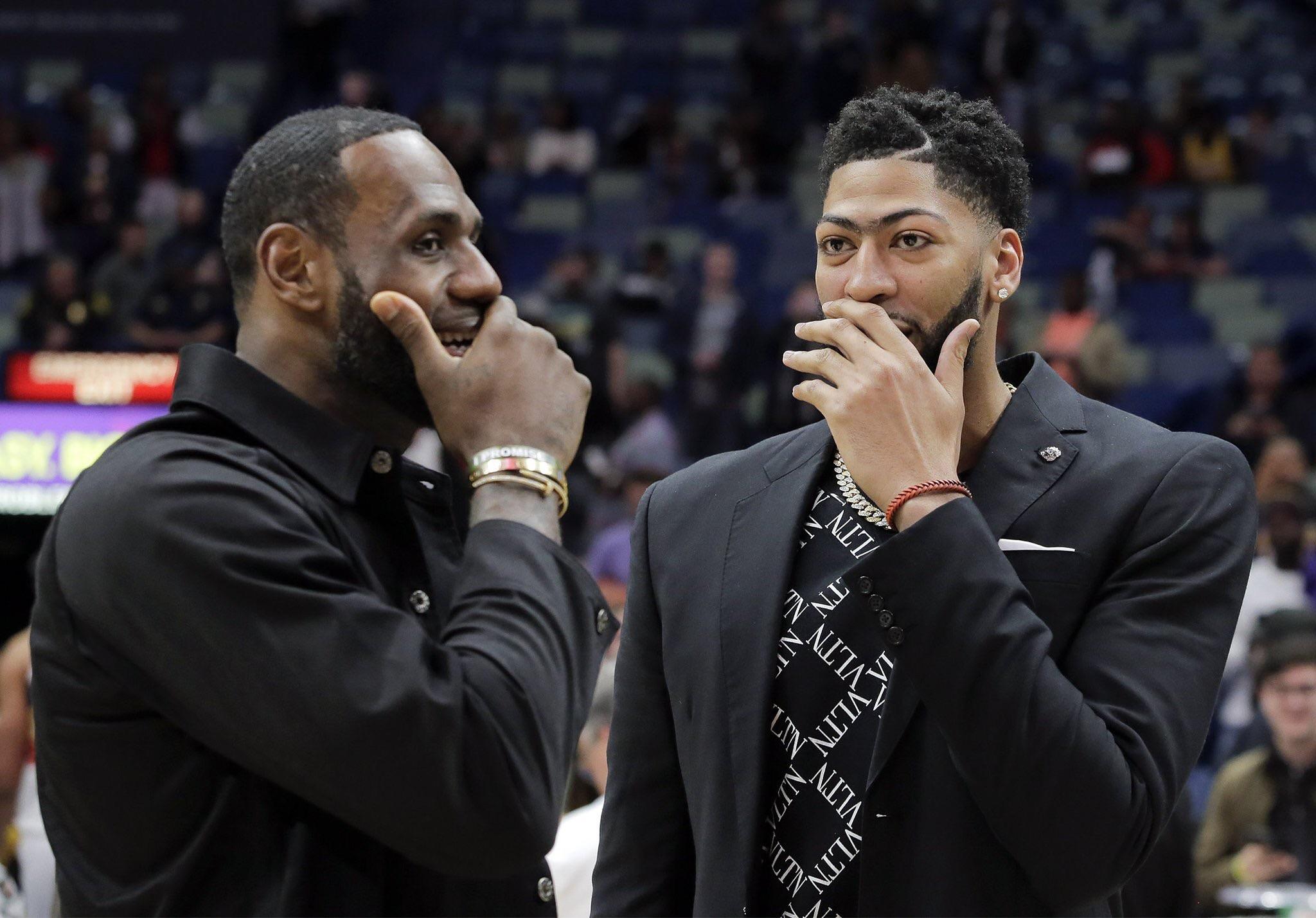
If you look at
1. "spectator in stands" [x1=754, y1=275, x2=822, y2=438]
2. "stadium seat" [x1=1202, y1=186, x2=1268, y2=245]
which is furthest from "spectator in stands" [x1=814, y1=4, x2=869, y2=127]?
"spectator in stands" [x1=754, y1=275, x2=822, y2=438]

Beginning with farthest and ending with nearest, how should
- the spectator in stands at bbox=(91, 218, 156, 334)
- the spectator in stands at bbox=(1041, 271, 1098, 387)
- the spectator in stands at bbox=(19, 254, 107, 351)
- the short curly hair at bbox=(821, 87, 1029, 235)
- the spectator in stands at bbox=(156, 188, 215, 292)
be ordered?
the spectator in stands at bbox=(156, 188, 215, 292) < the spectator in stands at bbox=(91, 218, 156, 334) < the spectator in stands at bbox=(19, 254, 107, 351) < the spectator in stands at bbox=(1041, 271, 1098, 387) < the short curly hair at bbox=(821, 87, 1029, 235)

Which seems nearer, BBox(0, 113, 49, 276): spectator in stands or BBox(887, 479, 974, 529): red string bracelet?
BBox(887, 479, 974, 529): red string bracelet

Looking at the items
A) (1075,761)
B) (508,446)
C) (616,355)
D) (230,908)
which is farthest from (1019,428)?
(616,355)

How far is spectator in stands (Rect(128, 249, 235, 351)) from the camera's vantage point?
12117mm

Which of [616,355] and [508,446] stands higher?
[508,446]

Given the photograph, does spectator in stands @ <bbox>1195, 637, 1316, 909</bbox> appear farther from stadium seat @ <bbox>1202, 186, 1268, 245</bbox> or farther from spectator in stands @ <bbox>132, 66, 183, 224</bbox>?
spectator in stands @ <bbox>132, 66, 183, 224</bbox>

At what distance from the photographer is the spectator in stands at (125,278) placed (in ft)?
41.8

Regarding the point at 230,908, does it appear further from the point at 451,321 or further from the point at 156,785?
the point at 451,321

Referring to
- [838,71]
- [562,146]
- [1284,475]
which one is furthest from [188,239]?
[1284,475]

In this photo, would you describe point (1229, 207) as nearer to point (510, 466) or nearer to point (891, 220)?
point (891, 220)

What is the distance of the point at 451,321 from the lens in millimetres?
2324

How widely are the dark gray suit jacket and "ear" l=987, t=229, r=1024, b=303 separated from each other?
0.14 meters

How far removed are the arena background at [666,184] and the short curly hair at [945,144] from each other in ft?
21.1

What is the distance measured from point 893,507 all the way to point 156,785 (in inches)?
41.1
